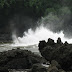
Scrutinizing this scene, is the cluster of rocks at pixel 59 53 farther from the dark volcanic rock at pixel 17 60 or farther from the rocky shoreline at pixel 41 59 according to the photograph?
the dark volcanic rock at pixel 17 60

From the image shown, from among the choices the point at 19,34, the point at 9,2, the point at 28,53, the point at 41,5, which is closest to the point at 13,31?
the point at 19,34

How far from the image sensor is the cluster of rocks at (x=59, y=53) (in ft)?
99.0

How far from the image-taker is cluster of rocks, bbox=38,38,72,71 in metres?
30.2

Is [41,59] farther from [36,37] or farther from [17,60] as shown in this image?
[36,37]

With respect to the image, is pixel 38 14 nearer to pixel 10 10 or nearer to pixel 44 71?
pixel 10 10

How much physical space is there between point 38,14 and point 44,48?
239 ft

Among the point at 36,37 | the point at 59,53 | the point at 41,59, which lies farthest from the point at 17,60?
the point at 36,37

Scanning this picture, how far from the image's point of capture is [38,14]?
10706 cm

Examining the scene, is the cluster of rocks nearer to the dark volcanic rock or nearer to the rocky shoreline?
the rocky shoreline

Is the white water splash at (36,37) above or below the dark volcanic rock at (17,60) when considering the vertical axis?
above

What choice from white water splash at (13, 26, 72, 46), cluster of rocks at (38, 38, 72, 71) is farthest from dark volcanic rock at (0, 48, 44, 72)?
white water splash at (13, 26, 72, 46)

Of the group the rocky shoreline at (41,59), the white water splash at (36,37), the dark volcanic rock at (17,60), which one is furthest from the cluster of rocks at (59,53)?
the white water splash at (36,37)

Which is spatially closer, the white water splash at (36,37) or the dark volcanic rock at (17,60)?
the dark volcanic rock at (17,60)

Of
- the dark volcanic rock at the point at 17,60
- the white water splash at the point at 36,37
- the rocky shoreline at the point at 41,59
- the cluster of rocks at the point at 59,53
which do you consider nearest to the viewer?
the cluster of rocks at the point at 59,53
